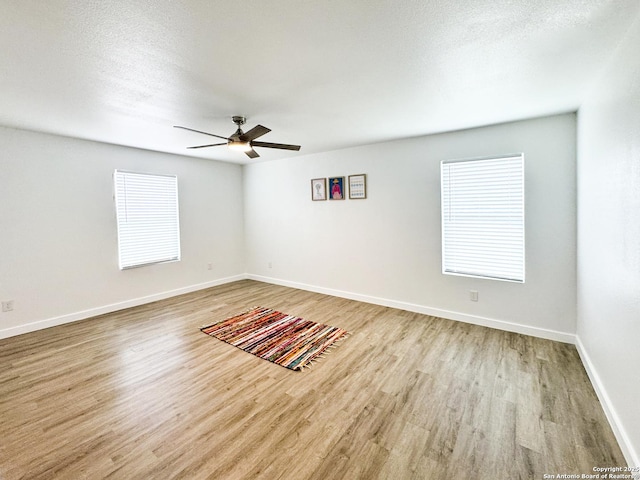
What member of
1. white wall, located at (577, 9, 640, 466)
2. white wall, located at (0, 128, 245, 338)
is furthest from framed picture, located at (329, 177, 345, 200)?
white wall, located at (577, 9, 640, 466)

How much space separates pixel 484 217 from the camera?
345 centimetres

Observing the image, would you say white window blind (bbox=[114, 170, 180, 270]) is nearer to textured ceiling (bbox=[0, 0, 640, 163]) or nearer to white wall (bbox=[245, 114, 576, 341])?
textured ceiling (bbox=[0, 0, 640, 163])

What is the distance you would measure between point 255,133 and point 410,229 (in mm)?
2470

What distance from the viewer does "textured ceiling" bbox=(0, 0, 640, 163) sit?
1456 millimetres

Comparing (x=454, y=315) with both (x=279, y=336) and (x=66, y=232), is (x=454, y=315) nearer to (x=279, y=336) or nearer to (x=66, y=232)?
(x=279, y=336)

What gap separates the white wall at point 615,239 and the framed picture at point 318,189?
3273 millimetres

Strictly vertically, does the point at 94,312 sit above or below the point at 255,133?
below

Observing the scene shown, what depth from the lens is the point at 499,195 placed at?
334 centimetres

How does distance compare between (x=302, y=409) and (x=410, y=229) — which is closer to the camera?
(x=302, y=409)

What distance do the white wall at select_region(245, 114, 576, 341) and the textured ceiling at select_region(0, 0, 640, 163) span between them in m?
0.54

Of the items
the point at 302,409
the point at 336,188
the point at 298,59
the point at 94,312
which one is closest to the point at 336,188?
the point at 336,188

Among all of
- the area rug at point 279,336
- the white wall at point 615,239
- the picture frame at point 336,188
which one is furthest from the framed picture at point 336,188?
the white wall at point 615,239

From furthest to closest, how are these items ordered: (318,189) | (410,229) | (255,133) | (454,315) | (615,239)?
(318,189) → (410,229) → (454,315) → (255,133) → (615,239)

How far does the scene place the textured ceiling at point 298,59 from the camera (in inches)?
57.3
